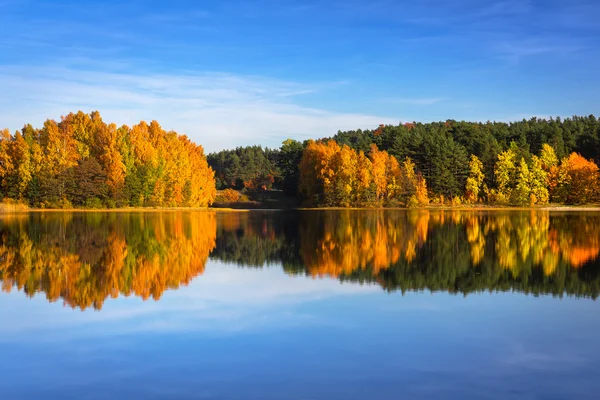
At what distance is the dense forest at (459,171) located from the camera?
9350 cm

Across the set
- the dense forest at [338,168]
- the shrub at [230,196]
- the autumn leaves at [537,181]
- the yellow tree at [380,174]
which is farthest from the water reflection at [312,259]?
the shrub at [230,196]

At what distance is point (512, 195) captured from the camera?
93375mm

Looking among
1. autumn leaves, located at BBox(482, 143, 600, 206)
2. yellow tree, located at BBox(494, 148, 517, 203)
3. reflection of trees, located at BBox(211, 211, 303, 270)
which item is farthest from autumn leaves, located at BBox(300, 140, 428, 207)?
reflection of trees, located at BBox(211, 211, 303, 270)

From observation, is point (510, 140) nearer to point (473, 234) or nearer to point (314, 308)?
point (473, 234)

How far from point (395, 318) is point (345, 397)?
5171 mm

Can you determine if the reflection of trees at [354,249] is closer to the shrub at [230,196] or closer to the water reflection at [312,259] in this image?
the water reflection at [312,259]

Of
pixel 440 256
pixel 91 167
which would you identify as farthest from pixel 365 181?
pixel 440 256

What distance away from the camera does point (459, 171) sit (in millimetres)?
96562

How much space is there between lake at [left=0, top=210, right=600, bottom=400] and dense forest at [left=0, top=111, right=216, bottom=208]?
60345 mm

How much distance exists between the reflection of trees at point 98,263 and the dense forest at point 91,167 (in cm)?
4861

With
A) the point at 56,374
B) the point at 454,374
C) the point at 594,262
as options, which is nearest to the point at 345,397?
the point at 454,374

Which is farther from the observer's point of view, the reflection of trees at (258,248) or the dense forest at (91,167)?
the dense forest at (91,167)

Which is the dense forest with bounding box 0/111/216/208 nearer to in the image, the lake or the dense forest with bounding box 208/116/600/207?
the dense forest with bounding box 208/116/600/207

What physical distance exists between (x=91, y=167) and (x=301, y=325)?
7573 cm
